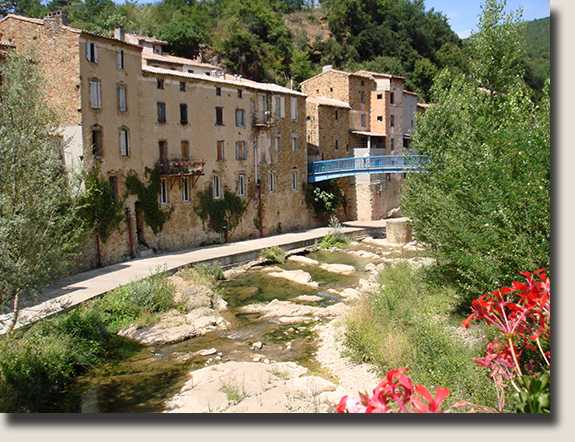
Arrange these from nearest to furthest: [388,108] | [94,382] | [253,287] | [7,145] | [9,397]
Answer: [7,145] → [9,397] → [94,382] → [253,287] → [388,108]

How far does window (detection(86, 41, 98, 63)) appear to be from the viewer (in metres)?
18.1

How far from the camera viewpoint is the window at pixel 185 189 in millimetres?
22906

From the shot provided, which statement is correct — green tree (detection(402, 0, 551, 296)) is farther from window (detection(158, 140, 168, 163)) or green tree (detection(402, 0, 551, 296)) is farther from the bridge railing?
the bridge railing

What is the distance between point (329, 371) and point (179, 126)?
598 inches

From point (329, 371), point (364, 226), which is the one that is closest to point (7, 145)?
point (329, 371)

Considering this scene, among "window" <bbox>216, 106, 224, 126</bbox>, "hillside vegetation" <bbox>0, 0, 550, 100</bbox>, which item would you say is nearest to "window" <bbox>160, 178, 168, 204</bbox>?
"window" <bbox>216, 106, 224, 126</bbox>

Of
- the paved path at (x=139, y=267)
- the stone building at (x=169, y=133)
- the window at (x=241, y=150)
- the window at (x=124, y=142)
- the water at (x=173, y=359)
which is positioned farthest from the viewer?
the window at (x=241, y=150)

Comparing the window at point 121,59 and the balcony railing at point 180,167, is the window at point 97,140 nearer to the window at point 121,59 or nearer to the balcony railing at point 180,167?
the window at point 121,59

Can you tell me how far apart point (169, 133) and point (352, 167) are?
11185mm

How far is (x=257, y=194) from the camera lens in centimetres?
2700

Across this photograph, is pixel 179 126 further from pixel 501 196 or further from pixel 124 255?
pixel 501 196

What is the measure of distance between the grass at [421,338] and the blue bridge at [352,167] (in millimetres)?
14465

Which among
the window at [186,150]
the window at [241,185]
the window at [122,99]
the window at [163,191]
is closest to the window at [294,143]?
the window at [241,185]

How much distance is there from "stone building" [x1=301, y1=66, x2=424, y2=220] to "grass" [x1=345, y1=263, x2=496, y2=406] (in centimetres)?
1860
